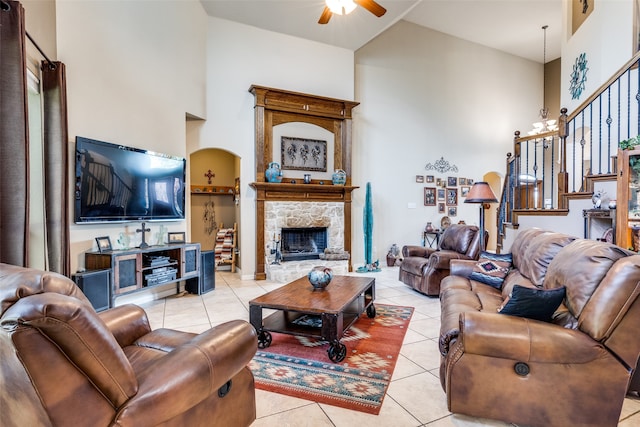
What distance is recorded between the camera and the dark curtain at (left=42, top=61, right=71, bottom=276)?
3059 mm

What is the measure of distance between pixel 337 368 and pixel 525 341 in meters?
1.31

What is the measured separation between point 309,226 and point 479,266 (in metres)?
3.28

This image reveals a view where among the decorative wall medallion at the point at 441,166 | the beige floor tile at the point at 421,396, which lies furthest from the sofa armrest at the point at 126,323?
the decorative wall medallion at the point at 441,166

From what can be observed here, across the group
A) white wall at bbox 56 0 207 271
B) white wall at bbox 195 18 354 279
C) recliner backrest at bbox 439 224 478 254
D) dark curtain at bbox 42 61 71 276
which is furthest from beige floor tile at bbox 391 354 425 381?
white wall at bbox 195 18 354 279

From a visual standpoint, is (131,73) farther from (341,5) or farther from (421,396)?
(421,396)

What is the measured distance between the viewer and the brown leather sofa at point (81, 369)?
91 cm

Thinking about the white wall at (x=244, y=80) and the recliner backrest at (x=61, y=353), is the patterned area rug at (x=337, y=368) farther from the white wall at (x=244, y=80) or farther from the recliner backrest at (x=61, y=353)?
the white wall at (x=244, y=80)

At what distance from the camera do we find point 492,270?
332cm

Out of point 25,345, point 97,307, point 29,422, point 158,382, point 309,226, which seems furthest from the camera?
point 309,226

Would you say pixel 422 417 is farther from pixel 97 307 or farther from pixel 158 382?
pixel 97 307

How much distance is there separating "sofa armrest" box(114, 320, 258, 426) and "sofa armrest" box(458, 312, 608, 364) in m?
1.16

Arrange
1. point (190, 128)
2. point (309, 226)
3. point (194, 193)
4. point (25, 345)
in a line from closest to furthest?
point (25, 345), point (190, 128), point (309, 226), point (194, 193)

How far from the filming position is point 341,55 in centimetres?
647

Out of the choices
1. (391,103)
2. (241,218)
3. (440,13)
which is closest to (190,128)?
(241,218)
